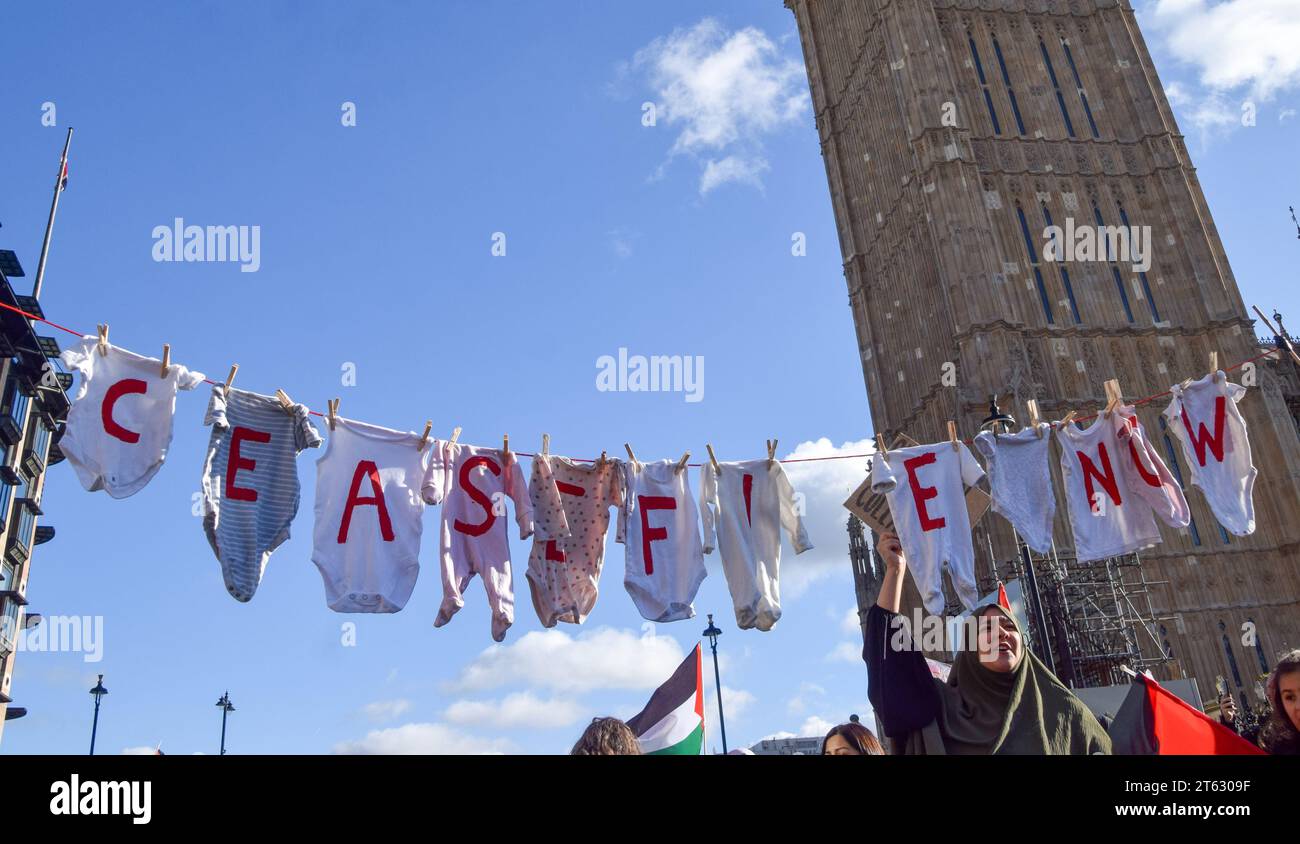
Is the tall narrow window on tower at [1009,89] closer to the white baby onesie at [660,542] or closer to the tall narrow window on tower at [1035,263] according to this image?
the tall narrow window on tower at [1035,263]

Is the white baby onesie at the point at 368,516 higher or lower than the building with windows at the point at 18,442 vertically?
lower

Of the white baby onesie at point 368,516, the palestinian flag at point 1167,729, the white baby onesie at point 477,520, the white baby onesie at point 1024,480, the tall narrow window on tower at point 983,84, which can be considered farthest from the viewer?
the tall narrow window on tower at point 983,84

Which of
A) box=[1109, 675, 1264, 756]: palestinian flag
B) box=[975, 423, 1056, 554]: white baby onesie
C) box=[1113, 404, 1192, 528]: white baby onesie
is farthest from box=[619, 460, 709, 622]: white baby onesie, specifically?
box=[1109, 675, 1264, 756]: palestinian flag

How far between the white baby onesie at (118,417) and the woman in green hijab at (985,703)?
5055 millimetres

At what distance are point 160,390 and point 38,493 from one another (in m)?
30.3

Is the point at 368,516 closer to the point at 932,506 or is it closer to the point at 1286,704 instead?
the point at 932,506

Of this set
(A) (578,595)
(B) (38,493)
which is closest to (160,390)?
(A) (578,595)

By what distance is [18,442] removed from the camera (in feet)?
96.0

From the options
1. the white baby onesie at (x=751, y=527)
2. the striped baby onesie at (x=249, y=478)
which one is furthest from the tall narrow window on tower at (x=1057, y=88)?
the striped baby onesie at (x=249, y=478)

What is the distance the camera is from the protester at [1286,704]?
385 centimetres

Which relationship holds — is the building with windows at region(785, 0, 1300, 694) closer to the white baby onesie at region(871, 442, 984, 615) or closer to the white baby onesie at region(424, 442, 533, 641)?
the white baby onesie at region(871, 442, 984, 615)

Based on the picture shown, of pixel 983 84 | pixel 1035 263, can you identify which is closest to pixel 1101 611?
pixel 1035 263
